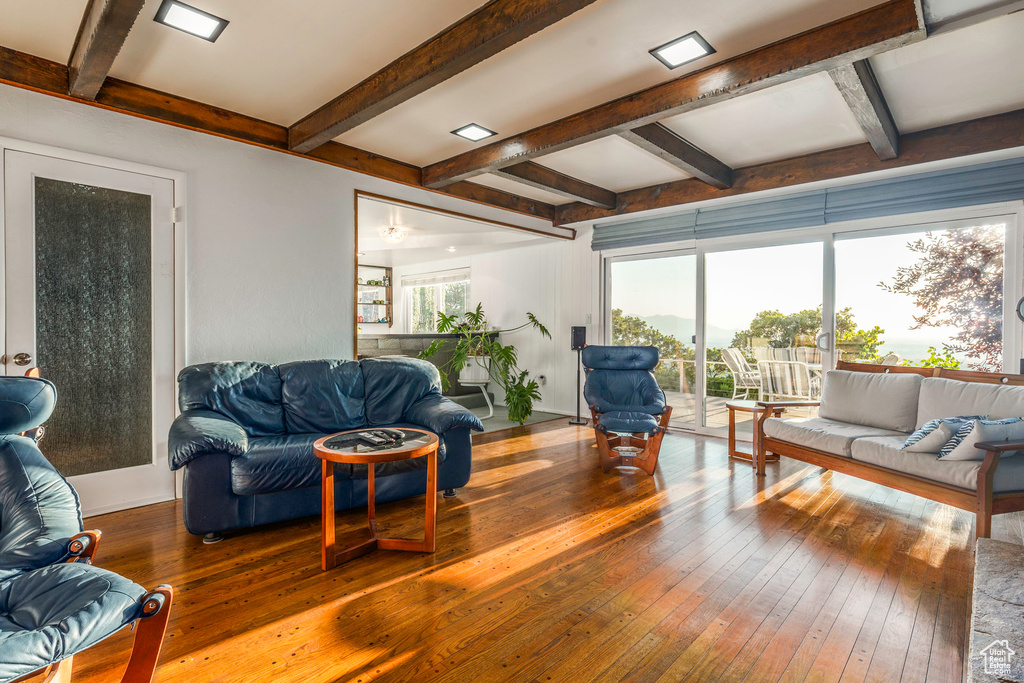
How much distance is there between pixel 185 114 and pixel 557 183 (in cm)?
296

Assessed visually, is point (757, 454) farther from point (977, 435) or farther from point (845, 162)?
point (845, 162)

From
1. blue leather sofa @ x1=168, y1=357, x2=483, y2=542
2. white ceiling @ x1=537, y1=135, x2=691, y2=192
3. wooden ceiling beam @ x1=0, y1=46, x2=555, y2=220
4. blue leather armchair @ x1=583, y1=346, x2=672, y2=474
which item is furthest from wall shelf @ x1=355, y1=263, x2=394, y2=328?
blue leather sofa @ x1=168, y1=357, x2=483, y2=542

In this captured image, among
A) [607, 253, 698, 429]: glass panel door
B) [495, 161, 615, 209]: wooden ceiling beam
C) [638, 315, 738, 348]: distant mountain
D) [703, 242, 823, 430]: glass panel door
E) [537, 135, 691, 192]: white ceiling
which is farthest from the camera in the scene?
[607, 253, 698, 429]: glass panel door

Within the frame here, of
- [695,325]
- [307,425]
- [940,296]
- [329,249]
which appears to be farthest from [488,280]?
[940,296]

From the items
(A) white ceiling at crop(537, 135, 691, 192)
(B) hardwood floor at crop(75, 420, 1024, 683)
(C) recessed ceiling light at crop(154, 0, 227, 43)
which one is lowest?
(B) hardwood floor at crop(75, 420, 1024, 683)

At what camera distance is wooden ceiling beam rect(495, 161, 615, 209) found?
445 cm

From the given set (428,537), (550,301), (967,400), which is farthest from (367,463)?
(550,301)

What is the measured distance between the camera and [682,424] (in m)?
5.62

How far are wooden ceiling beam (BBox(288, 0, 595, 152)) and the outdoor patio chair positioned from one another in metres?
3.89

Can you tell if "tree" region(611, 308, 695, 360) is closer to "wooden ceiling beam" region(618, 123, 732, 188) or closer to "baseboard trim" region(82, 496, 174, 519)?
"wooden ceiling beam" region(618, 123, 732, 188)

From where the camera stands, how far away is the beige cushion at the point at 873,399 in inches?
139

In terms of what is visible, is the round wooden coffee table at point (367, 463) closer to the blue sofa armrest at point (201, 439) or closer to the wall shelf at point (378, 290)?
the blue sofa armrest at point (201, 439)

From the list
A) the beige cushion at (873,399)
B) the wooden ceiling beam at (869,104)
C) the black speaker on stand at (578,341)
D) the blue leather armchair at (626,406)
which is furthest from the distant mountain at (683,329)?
the wooden ceiling beam at (869,104)

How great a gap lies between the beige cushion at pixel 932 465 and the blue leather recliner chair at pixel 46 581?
11.4ft
